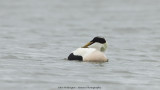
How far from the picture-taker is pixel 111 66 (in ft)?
59.6

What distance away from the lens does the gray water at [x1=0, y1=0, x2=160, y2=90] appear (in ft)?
50.8

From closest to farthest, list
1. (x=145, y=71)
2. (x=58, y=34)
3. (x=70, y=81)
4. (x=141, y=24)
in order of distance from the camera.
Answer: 1. (x=70, y=81)
2. (x=145, y=71)
3. (x=58, y=34)
4. (x=141, y=24)

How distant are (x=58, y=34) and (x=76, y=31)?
1.70m

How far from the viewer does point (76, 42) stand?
1004 inches

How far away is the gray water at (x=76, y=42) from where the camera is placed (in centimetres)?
1548

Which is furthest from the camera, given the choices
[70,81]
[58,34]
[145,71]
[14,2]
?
[14,2]

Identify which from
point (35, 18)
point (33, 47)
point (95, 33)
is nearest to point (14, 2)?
point (35, 18)

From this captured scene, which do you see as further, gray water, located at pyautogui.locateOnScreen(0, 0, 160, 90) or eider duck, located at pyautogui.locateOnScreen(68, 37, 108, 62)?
eider duck, located at pyautogui.locateOnScreen(68, 37, 108, 62)

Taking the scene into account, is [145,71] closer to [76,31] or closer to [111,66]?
[111,66]

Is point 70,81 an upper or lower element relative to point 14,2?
lower

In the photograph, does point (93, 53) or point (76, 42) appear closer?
point (93, 53)

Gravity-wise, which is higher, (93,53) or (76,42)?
(76,42)

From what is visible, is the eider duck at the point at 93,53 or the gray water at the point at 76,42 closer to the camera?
the gray water at the point at 76,42

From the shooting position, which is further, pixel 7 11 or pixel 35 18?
pixel 7 11
